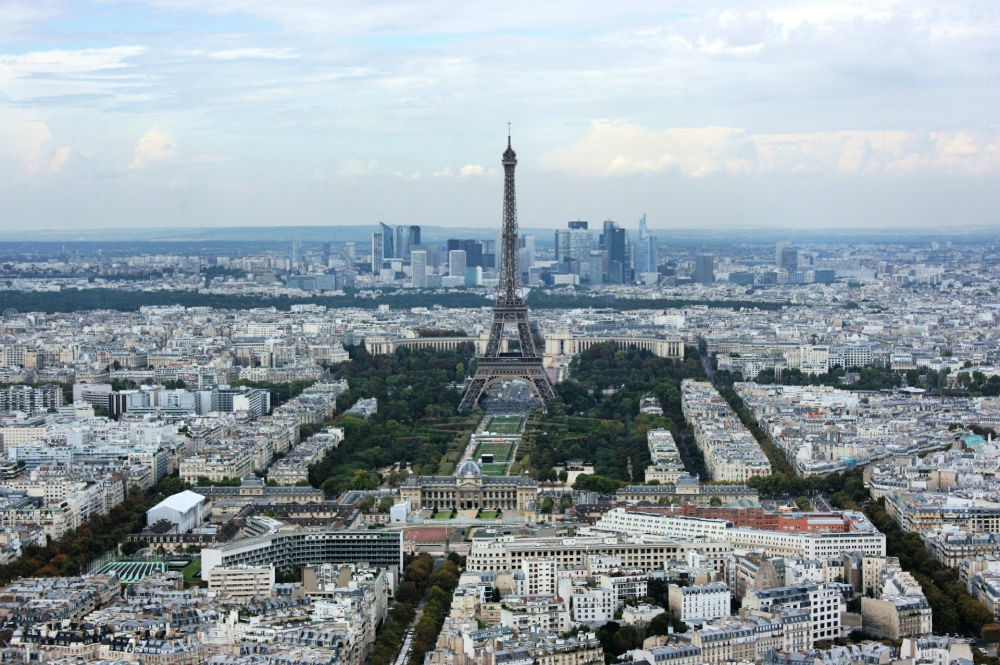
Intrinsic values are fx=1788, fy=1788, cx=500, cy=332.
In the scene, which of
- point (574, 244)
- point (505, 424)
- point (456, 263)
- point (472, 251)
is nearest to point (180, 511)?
point (505, 424)

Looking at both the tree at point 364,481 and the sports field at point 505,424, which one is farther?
the sports field at point 505,424

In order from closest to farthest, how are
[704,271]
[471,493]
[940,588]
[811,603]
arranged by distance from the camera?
[811,603]
[940,588]
[471,493]
[704,271]

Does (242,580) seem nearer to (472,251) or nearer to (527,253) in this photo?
(472,251)

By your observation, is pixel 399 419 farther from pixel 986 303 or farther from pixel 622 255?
pixel 622 255

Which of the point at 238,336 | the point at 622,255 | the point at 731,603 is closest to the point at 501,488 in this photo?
the point at 731,603

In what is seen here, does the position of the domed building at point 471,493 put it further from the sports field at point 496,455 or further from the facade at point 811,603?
the facade at point 811,603

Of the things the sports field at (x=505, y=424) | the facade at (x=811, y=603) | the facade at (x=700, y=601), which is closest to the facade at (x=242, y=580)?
the facade at (x=700, y=601)
